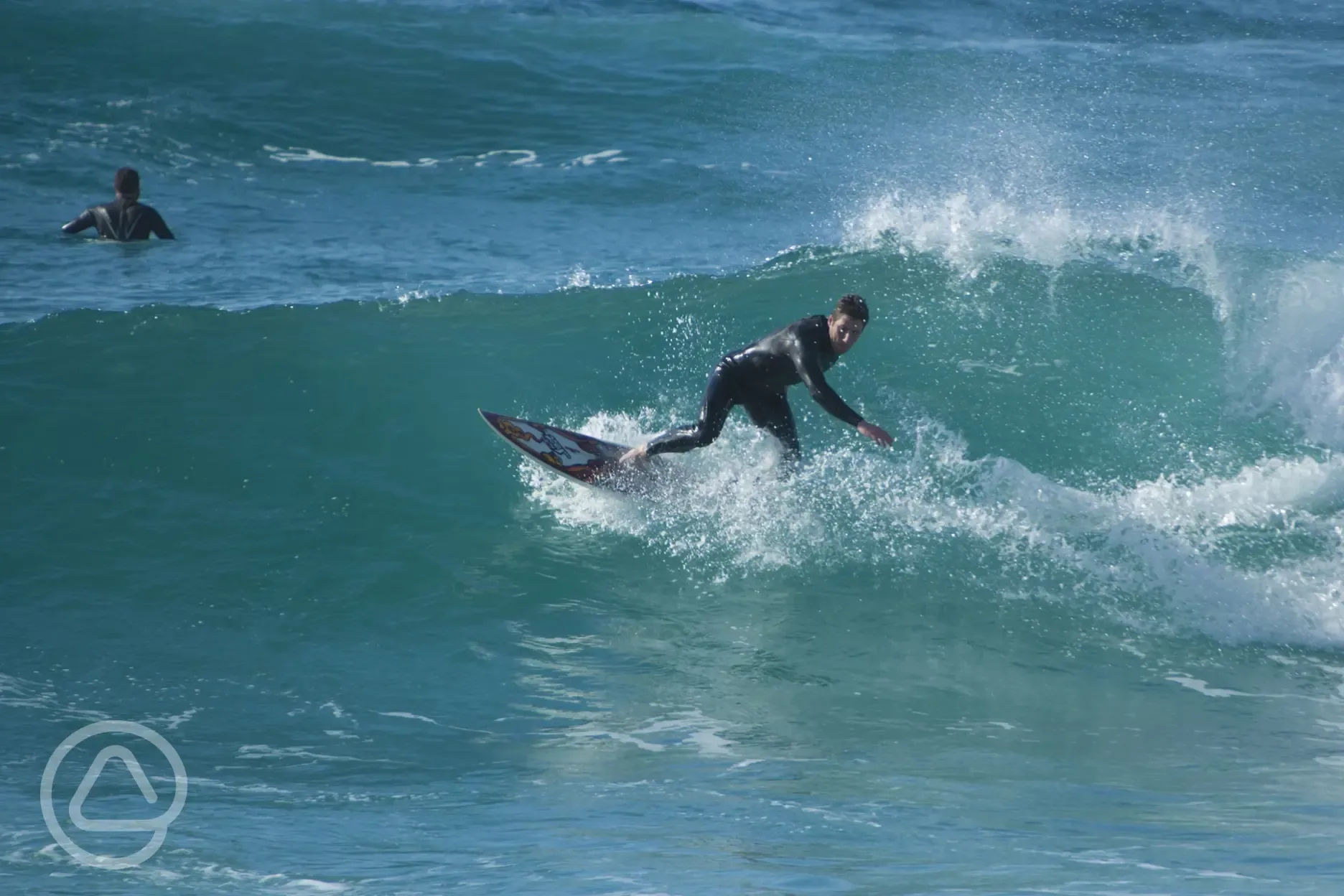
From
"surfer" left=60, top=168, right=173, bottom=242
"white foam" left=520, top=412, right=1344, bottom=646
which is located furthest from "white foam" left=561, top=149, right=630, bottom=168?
"white foam" left=520, top=412, right=1344, bottom=646

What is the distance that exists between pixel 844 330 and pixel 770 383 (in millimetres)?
793

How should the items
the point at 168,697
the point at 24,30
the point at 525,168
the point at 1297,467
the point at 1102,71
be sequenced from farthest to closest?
the point at 1102,71 < the point at 24,30 < the point at 525,168 < the point at 1297,467 < the point at 168,697

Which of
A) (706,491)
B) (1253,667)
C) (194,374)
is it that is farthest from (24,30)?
(1253,667)

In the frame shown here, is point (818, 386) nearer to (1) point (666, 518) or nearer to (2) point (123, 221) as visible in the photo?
(1) point (666, 518)

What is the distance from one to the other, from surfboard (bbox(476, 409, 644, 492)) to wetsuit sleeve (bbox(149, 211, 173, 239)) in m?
6.19

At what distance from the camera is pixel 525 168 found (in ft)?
55.4

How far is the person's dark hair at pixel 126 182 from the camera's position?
12.6 meters

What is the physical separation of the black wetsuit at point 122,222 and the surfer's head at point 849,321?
332 inches

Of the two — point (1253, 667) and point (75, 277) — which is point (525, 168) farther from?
point (1253, 667)

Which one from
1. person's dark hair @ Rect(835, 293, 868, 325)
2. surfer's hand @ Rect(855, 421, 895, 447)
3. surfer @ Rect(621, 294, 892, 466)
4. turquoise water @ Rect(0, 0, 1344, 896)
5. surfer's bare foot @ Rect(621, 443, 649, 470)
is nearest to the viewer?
turquoise water @ Rect(0, 0, 1344, 896)

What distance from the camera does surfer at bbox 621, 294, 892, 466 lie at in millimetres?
7543

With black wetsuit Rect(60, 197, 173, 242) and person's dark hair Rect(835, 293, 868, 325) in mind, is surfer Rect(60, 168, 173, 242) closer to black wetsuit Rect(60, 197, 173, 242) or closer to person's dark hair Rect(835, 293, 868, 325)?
black wetsuit Rect(60, 197, 173, 242)

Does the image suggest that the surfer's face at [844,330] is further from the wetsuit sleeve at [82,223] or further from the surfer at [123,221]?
the wetsuit sleeve at [82,223]

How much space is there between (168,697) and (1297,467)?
24.7ft
